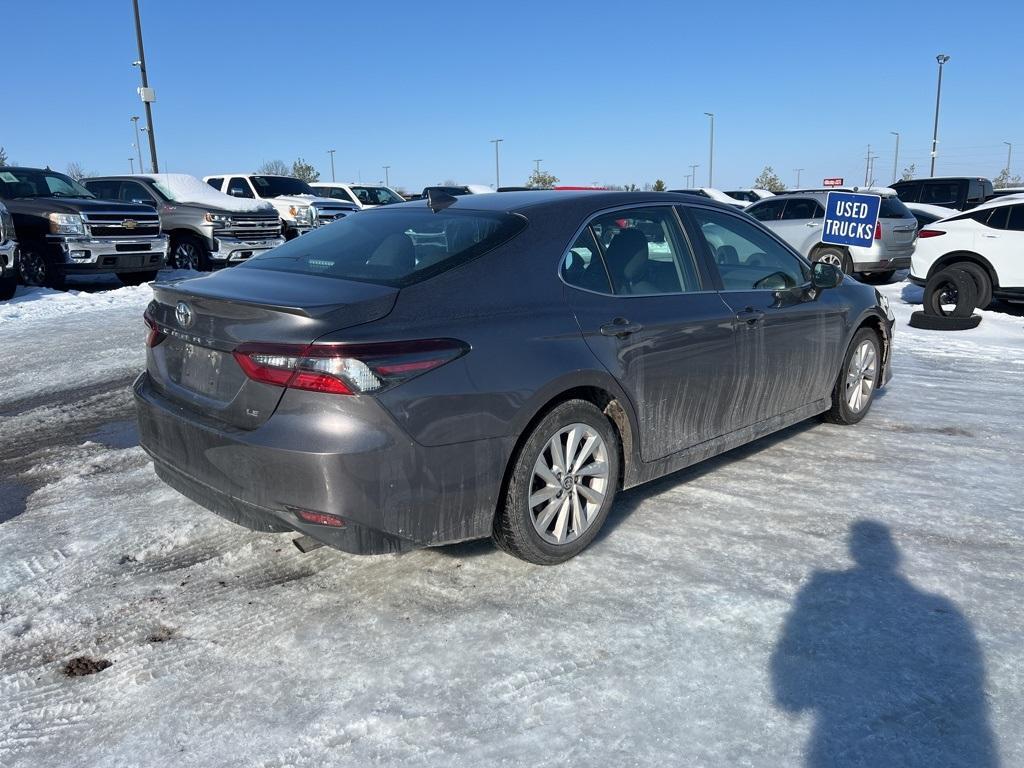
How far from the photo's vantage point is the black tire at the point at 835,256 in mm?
14898

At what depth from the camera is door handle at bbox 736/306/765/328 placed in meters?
4.44

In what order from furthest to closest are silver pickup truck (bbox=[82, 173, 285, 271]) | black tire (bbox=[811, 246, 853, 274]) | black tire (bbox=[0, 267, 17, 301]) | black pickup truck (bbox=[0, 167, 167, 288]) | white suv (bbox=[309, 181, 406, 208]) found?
white suv (bbox=[309, 181, 406, 208]) → silver pickup truck (bbox=[82, 173, 285, 271]) → black tire (bbox=[811, 246, 853, 274]) → black pickup truck (bbox=[0, 167, 167, 288]) → black tire (bbox=[0, 267, 17, 301])

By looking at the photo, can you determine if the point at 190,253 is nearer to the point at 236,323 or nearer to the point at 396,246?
the point at 396,246

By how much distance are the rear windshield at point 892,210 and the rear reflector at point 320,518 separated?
13.9 m

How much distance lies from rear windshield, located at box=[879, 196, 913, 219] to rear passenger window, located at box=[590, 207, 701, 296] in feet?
38.7

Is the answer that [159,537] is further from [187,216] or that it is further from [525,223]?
[187,216]

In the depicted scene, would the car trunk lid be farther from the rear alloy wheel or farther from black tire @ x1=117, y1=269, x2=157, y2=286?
the rear alloy wheel

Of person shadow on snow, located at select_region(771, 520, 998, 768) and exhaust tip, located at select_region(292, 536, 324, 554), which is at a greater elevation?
exhaust tip, located at select_region(292, 536, 324, 554)

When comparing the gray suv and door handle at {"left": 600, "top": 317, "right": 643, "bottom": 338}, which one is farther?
the gray suv

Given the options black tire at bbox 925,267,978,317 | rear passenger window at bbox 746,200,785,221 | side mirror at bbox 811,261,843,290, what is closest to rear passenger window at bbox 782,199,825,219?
rear passenger window at bbox 746,200,785,221

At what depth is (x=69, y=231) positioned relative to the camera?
480 inches

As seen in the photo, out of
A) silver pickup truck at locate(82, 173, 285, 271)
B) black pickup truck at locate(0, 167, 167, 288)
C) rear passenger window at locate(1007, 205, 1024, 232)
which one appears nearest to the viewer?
rear passenger window at locate(1007, 205, 1024, 232)

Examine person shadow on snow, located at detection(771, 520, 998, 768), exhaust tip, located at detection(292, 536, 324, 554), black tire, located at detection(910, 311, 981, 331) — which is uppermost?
exhaust tip, located at detection(292, 536, 324, 554)

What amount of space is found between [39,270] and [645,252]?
11490 mm
